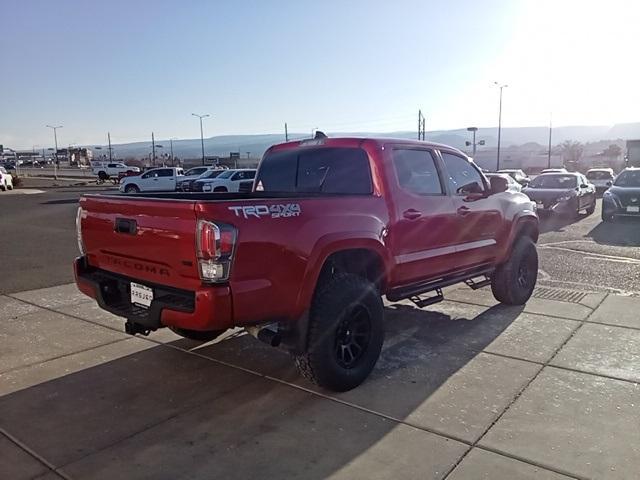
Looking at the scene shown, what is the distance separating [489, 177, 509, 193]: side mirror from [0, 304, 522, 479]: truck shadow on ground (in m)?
1.66

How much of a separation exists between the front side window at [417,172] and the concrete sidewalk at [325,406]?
150cm

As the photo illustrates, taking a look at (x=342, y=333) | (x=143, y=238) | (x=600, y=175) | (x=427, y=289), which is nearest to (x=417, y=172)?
(x=427, y=289)

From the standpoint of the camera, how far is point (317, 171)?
513cm

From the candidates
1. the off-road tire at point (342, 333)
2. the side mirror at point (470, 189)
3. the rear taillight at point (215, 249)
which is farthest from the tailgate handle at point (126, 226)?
the side mirror at point (470, 189)

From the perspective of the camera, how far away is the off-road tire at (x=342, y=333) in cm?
402

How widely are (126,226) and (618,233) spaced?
13551mm

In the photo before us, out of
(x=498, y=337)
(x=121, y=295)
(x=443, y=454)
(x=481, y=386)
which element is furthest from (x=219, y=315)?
(x=498, y=337)

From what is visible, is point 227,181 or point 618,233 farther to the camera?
point 227,181

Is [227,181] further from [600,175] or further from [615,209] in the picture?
[600,175]

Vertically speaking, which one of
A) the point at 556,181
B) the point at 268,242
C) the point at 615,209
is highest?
the point at 268,242

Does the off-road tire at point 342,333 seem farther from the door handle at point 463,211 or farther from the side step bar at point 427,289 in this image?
the door handle at point 463,211

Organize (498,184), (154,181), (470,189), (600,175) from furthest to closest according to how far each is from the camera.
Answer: (154,181)
(600,175)
(498,184)
(470,189)

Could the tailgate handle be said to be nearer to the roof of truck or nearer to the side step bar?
the roof of truck

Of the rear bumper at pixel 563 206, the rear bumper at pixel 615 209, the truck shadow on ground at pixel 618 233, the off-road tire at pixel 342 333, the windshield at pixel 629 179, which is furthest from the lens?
the rear bumper at pixel 563 206
